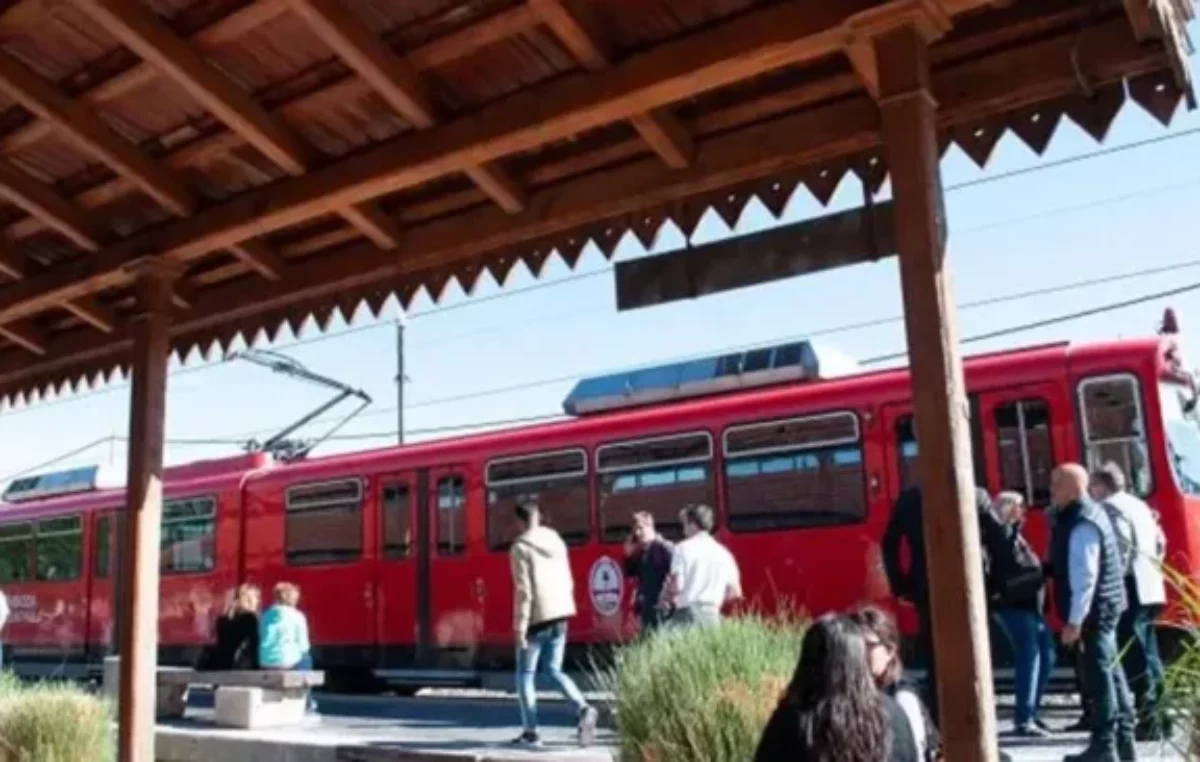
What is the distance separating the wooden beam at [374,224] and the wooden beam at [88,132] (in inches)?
33.5

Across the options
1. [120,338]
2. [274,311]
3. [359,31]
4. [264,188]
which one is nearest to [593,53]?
[359,31]

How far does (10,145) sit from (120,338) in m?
1.70

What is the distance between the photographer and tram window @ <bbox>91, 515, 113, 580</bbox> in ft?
57.1

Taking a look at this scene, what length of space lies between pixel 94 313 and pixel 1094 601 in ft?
19.1

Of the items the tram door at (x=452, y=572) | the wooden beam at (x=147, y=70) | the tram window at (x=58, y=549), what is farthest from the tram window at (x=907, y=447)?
the tram window at (x=58, y=549)

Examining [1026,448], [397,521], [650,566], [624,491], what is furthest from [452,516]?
[1026,448]

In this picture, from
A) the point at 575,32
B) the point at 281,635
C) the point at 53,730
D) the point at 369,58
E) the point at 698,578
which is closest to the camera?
the point at 575,32

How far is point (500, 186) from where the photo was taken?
5352 mm

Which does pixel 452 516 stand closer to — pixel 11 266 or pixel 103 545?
pixel 103 545

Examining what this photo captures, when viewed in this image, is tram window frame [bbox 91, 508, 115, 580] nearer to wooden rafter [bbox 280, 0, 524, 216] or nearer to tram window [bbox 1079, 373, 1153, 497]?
tram window [bbox 1079, 373, 1153, 497]

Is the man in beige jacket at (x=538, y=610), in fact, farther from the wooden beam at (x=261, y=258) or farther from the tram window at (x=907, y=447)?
the tram window at (x=907, y=447)

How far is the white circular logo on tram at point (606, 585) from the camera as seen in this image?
1199cm

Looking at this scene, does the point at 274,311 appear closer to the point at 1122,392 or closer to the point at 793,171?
the point at 793,171

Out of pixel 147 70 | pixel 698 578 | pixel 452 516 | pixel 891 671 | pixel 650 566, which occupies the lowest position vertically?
pixel 891 671
